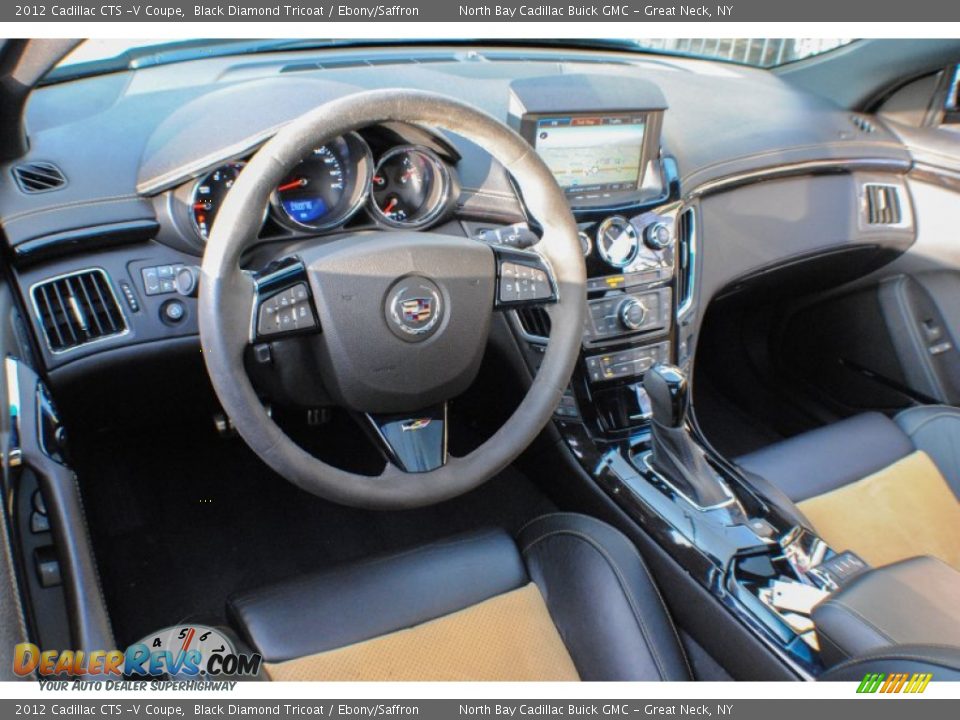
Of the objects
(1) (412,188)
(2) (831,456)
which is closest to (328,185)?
(1) (412,188)

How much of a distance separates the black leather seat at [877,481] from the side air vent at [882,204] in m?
0.60

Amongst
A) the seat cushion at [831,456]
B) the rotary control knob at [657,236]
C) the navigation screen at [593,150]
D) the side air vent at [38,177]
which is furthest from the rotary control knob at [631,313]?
the side air vent at [38,177]

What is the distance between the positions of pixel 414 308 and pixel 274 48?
39.3 inches

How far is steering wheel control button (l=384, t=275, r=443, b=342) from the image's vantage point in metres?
1.28

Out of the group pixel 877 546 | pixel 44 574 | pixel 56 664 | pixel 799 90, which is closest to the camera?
pixel 56 664

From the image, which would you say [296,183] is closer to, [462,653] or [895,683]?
[462,653]

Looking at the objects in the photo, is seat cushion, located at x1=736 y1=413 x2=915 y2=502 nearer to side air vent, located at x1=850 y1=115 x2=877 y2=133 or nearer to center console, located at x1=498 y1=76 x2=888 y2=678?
center console, located at x1=498 y1=76 x2=888 y2=678

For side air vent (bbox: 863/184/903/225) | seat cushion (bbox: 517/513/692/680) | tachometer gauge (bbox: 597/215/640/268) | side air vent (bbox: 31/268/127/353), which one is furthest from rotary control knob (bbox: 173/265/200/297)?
side air vent (bbox: 863/184/903/225)

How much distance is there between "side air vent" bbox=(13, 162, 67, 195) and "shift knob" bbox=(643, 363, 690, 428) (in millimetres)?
1153

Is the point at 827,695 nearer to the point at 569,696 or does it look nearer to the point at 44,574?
the point at 569,696

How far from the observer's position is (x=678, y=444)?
167cm
